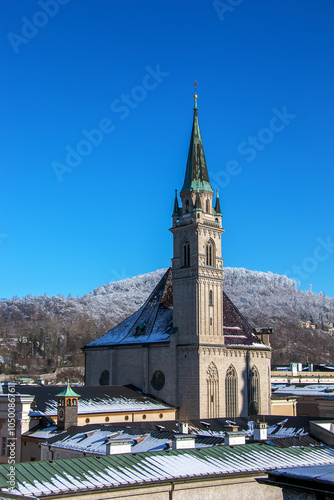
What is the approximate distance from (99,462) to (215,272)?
4540 cm

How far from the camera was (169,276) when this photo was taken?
7794 cm

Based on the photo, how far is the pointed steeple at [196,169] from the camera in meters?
73.0

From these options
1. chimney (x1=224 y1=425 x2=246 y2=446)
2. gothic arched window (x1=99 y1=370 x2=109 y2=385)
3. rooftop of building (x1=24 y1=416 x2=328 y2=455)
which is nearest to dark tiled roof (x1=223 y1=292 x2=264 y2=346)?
gothic arched window (x1=99 y1=370 x2=109 y2=385)

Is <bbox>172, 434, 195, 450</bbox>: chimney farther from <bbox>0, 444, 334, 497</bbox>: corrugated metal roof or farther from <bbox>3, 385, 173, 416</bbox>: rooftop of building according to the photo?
<bbox>3, 385, 173, 416</bbox>: rooftop of building

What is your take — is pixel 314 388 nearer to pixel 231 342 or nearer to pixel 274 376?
pixel 231 342

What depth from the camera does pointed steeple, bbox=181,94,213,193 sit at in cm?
7304

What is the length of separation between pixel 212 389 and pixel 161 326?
9643 mm

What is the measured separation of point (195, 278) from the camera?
2724 inches

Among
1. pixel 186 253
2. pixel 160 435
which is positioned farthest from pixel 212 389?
pixel 160 435

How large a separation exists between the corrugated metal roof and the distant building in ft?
117

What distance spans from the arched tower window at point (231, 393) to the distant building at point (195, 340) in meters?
0.11

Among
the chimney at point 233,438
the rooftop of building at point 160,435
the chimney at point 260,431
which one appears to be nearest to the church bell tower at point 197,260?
the rooftop of building at point 160,435

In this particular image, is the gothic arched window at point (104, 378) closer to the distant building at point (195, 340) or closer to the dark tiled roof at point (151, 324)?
the distant building at point (195, 340)

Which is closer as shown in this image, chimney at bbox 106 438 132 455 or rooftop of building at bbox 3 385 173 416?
chimney at bbox 106 438 132 455
